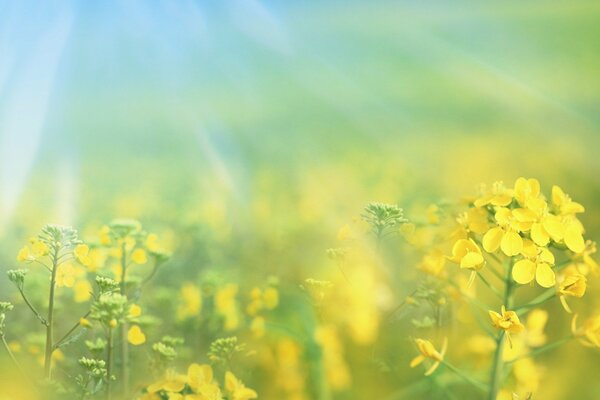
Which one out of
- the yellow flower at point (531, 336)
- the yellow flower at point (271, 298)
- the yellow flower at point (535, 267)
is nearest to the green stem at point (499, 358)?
the yellow flower at point (535, 267)

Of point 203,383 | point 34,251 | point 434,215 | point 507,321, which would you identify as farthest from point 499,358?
point 34,251

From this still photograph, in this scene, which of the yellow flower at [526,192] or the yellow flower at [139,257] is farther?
the yellow flower at [139,257]

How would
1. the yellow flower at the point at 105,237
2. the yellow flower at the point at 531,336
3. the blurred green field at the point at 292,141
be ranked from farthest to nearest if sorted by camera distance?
the blurred green field at the point at 292,141 < the yellow flower at the point at 531,336 < the yellow flower at the point at 105,237

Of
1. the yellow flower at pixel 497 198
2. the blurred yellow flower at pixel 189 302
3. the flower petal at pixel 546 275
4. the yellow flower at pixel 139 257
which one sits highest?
the blurred yellow flower at pixel 189 302

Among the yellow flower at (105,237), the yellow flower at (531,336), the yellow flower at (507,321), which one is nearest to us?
the yellow flower at (507,321)

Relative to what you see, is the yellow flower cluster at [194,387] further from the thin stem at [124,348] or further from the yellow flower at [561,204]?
the yellow flower at [561,204]

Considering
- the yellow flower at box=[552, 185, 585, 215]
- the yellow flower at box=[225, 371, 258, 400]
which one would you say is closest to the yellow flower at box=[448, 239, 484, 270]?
the yellow flower at box=[552, 185, 585, 215]

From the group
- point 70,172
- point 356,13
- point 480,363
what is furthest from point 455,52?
point 70,172
